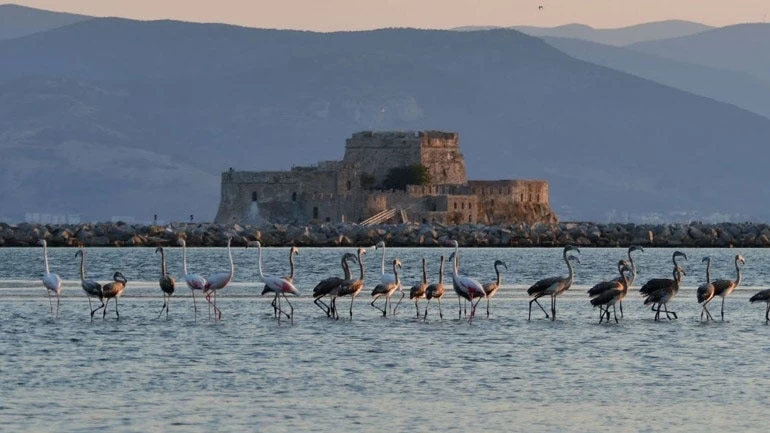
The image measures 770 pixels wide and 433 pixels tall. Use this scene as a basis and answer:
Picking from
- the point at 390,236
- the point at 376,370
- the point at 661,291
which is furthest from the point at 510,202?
the point at 376,370

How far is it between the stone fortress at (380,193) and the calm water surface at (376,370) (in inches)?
2210

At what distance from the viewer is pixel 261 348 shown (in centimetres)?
2608

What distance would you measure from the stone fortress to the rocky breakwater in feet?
22.6

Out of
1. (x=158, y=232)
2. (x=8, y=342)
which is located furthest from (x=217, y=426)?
(x=158, y=232)

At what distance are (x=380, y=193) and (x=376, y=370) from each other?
70.0 metres

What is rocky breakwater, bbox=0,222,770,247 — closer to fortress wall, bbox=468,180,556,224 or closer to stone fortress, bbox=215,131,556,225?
stone fortress, bbox=215,131,556,225

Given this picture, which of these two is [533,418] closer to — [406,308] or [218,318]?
[218,318]

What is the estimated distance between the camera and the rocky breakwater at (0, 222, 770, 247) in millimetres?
78438

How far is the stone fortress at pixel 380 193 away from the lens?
93188 mm

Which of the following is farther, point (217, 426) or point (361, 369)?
point (361, 369)

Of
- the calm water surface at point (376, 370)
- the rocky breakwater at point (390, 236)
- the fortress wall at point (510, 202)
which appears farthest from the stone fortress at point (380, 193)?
the calm water surface at point (376, 370)

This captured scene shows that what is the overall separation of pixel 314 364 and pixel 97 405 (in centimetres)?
426

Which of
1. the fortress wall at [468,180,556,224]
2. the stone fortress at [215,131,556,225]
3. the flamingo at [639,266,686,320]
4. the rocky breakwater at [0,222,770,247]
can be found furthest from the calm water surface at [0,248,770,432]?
the fortress wall at [468,180,556,224]

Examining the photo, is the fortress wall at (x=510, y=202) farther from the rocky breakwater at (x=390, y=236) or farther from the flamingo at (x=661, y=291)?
the flamingo at (x=661, y=291)
